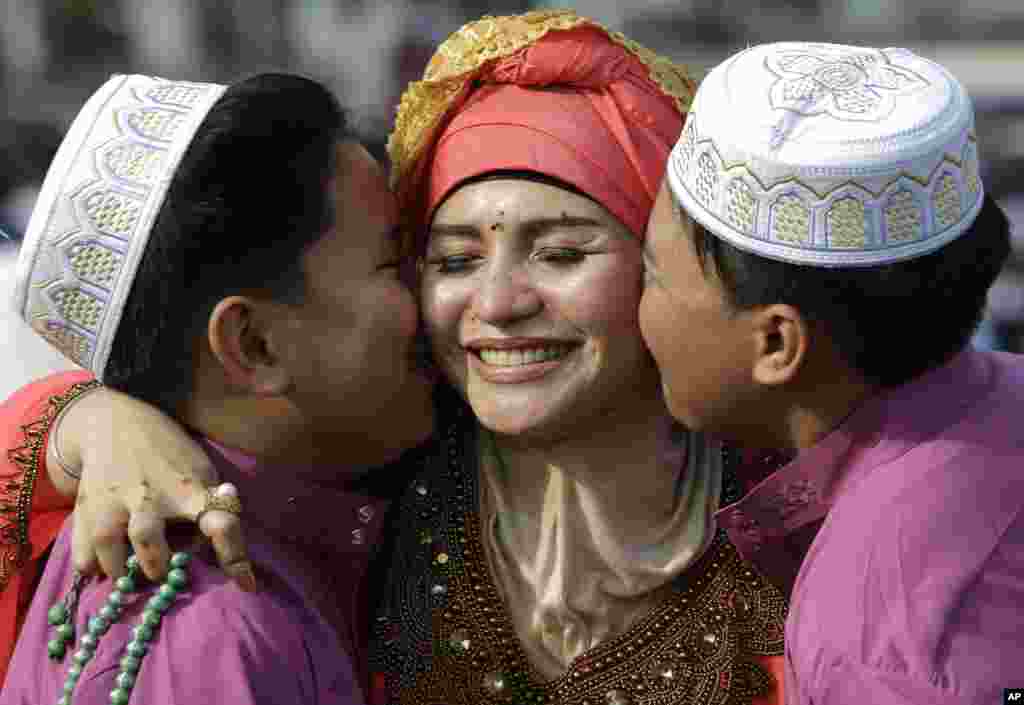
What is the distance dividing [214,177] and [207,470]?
42 centimetres

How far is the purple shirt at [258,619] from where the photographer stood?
2.12 metres

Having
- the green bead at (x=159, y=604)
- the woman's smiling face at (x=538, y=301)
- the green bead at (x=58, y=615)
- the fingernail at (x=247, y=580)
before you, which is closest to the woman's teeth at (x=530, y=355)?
the woman's smiling face at (x=538, y=301)

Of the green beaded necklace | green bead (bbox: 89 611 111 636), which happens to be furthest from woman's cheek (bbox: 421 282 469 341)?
green bead (bbox: 89 611 111 636)

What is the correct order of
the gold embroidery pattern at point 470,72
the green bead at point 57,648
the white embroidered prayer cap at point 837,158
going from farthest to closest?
the gold embroidery pattern at point 470,72 < the green bead at point 57,648 < the white embroidered prayer cap at point 837,158

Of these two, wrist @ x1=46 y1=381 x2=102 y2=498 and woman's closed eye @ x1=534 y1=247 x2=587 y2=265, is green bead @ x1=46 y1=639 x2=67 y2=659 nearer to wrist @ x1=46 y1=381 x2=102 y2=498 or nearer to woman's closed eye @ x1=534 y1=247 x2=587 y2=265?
wrist @ x1=46 y1=381 x2=102 y2=498

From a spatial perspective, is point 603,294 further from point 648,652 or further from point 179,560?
point 179,560

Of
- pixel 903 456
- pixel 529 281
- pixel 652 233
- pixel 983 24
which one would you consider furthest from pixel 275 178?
pixel 983 24

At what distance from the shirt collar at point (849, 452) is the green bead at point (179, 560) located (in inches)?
30.6

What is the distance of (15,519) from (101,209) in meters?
0.62

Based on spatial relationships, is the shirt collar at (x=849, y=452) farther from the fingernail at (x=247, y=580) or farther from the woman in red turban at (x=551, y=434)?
the fingernail at (x=247, y=580)

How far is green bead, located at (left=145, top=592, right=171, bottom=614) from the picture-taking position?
2178mm

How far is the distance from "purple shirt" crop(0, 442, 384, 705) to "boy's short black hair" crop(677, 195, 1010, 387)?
76cm

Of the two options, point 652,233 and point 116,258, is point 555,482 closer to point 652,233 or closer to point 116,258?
point 652,233

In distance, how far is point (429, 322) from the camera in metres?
2.50
